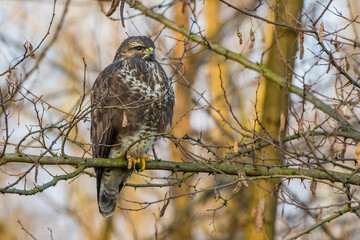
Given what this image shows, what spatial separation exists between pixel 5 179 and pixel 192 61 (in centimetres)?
411

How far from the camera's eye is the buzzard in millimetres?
5074

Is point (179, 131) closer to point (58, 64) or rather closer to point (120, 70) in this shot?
point (58, 64)

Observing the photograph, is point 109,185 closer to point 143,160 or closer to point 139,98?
point 143,160

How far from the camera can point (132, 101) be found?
502 cm

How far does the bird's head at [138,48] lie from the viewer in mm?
5422

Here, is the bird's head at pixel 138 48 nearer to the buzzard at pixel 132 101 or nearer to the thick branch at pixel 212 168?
the buzzard at pixel 132 101

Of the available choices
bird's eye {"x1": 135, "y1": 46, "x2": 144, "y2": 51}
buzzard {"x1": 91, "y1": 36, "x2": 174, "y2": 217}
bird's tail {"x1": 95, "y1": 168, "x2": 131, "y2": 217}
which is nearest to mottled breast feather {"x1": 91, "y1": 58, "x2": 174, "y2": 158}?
buzzard {"x1": 91, "y1": 36, "x2": 174, "y2": 217}

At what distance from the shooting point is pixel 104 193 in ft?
19.4

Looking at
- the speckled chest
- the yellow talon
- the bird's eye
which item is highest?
the bird's eye

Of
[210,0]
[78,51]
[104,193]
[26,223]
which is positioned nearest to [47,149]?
[104,193]

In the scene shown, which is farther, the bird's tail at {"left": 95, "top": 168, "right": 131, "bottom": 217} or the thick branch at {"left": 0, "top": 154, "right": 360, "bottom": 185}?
the bird's tail at {"left": 95, "top": 168, "right": 131, "bottom": 217}

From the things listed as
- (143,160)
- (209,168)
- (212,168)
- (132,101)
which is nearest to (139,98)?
(132,101)

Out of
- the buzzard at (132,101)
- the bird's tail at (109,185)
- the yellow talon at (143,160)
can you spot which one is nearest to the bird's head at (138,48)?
the buzzard at (132,101)

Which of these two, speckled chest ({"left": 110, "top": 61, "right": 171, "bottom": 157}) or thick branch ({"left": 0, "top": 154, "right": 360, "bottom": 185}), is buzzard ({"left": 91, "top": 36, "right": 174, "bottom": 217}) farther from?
thick branch ({"left": 0, "top": 154, "right": 360, "bottom": 185})
